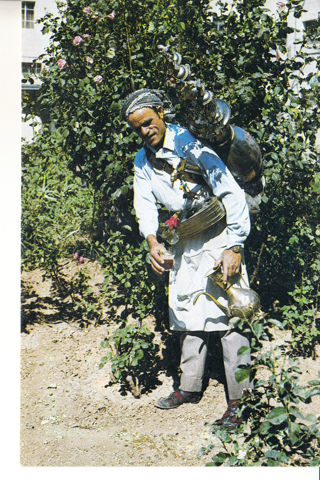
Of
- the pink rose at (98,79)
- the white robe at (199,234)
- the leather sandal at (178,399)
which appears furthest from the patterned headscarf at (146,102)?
the leather sandal at (178,399)

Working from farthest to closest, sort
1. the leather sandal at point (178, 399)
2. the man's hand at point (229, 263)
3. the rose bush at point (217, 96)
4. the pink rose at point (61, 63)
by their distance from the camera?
the pink rose at point (61, 63) → the rose bush at point (217, 96) → the leather sandal at point (178, 399) → the man's hand at point (229, 263)

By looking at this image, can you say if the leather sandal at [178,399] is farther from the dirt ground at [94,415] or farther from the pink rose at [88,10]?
the pink rose at [88,10]

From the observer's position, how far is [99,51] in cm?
332

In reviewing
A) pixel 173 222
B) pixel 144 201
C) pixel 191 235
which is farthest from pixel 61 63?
pixel 191 235

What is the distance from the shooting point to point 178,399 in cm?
308

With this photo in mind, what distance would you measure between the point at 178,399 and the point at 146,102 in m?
1.58

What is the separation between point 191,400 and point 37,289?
1.27m

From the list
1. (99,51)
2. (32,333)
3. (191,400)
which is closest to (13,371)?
(32,333)

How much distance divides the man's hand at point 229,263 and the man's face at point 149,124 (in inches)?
26.6

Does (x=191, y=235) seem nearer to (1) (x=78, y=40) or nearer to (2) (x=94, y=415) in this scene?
(2) (x=94, y=415)

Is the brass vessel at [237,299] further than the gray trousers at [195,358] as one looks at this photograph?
No

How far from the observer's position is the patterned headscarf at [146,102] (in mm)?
2887

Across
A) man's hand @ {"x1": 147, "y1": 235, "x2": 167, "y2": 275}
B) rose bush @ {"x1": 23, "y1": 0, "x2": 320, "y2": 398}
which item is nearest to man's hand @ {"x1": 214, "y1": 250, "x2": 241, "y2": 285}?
man's hand @ {"x1": 147, "y1": 235, "x2": 167, "y2": 275}

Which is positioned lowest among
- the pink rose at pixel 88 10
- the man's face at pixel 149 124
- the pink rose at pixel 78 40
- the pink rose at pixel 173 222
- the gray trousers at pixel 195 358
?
the gray trousers at pixel 195 358
